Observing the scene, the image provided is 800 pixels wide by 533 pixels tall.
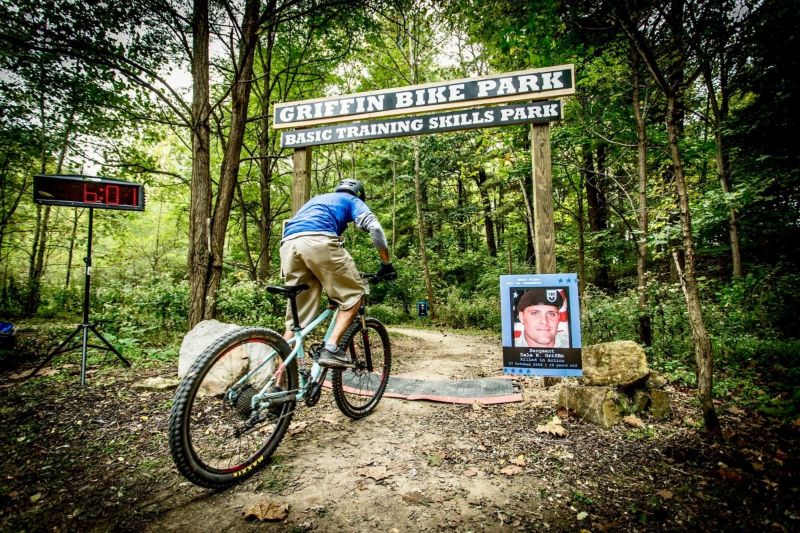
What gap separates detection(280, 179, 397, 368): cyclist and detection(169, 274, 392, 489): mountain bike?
14 centimetres

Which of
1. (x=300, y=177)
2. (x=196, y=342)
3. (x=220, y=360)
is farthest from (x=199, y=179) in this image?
(x=220, y=360)

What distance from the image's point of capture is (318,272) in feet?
8.82

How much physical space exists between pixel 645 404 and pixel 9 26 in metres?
9.41

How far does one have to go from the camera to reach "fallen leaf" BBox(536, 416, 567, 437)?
2.75 m

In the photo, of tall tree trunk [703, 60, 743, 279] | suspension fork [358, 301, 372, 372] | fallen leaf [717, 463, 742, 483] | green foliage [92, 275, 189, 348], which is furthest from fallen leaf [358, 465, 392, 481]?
tall tree trunk [703, 60, 743, 279]

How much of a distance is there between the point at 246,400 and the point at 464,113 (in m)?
3.96

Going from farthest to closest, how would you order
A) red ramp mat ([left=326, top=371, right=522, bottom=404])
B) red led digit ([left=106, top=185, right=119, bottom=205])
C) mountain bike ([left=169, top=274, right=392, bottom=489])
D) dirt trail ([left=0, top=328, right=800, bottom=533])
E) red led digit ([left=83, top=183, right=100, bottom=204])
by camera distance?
red led digit ([left=106, top=185, right=119, bottom=205]) < red led digit ([left=83, top=183, right=100, bottom=204]) < red ramp mat ([left=326, top=371, right=522, bottom=404]) < mountain bike ([left=169, top=274, right=392, bottom=489]) < dirt trail ([left=0, top=328, right=800, bottom=533])

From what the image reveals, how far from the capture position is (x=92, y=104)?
6113 millimetres

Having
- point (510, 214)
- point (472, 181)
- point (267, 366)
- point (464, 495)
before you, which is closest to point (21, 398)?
point (267, 366)

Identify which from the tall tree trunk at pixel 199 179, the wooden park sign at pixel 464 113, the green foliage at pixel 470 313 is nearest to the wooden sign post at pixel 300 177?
the wooden park sign at pixel 464 113

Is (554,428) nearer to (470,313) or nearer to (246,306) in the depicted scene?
(246,306)

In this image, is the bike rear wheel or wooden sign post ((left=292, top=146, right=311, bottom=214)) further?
wooden sign post ((left=292, top=146, right=311, bottom=214))

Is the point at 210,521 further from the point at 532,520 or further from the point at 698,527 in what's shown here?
the point at 698,527

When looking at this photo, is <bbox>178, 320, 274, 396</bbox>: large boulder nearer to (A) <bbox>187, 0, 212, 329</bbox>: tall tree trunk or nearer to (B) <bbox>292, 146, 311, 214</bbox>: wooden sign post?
(A) <bbox>187, 0, 212, 329</bbox>: tall tree trunk
